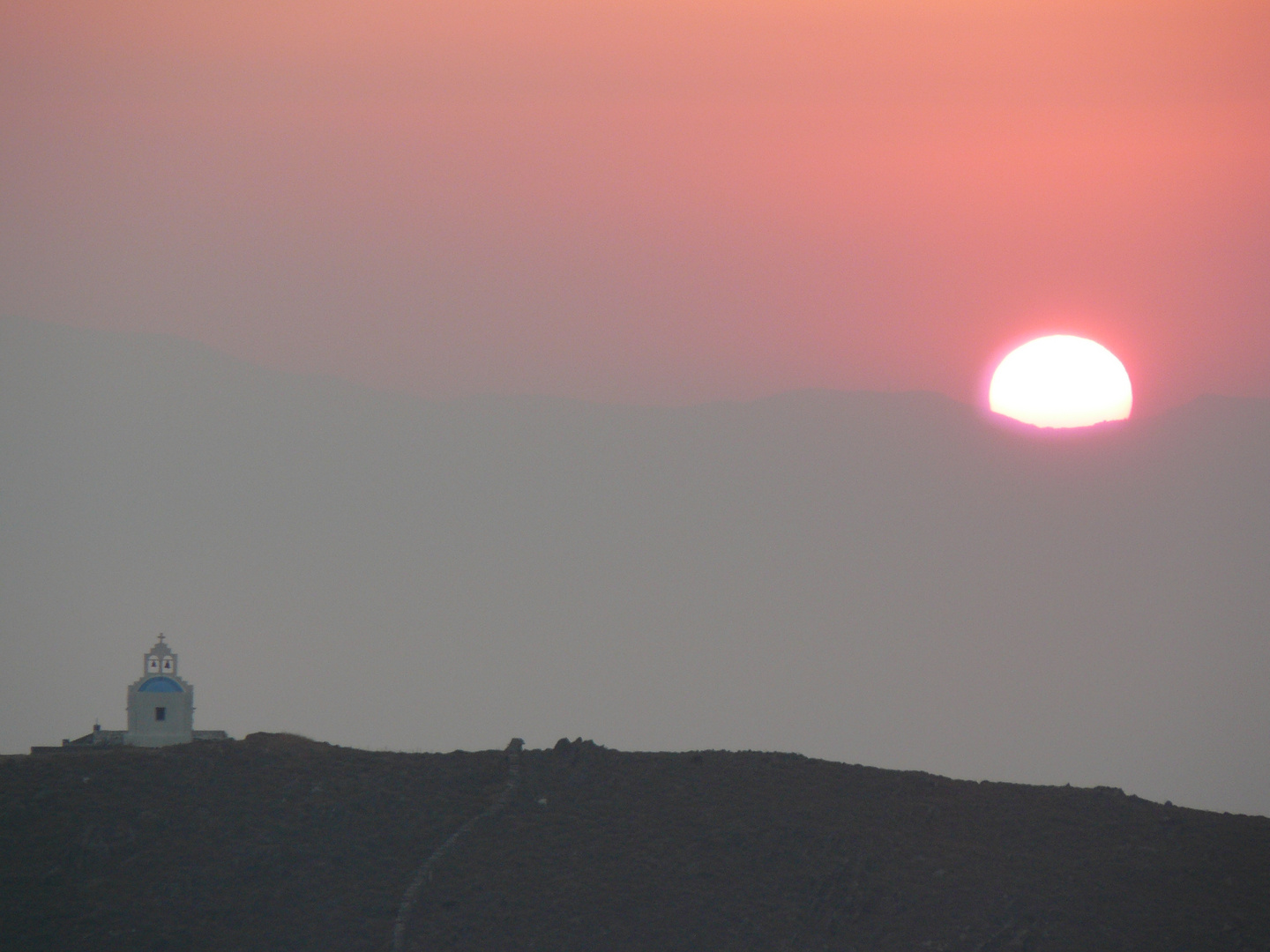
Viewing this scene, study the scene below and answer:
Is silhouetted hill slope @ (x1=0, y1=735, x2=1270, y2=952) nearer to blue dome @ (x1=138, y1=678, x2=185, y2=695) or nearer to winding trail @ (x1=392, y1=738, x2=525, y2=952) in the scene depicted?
winding trail @ (x1=392, y1=738, x2=525, y2=952)

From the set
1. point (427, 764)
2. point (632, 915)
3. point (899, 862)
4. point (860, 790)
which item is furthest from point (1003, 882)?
point (427, 764)

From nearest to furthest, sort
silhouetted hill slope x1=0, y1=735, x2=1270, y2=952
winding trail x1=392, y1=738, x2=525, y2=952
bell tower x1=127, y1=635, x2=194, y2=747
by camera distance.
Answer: winding trail x1=392, y1=738, x2=525, y2=952
silhouetted hill slope x1=0, y1=735, x2=1270, y2=952
bell tower x1=127, y1=635, x2=194, y2=747

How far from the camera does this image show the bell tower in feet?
177

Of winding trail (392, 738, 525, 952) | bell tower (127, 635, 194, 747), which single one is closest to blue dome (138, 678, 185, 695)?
bell tower (127, 635, 194, 747)

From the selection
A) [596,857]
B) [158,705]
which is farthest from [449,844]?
[158,705]

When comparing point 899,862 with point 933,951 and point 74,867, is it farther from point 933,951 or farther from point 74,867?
point 74,867

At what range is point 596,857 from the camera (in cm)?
3412

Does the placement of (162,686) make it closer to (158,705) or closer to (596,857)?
(158,705)

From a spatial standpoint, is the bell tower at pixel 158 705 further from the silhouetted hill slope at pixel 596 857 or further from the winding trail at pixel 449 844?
the winding trail at pixel 449 844

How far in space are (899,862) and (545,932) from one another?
8.86m

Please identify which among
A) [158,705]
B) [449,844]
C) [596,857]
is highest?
[158,705]

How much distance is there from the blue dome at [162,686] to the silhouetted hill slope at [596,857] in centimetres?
1608

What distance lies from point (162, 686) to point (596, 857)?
86.0 ft

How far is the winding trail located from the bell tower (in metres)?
19.7
